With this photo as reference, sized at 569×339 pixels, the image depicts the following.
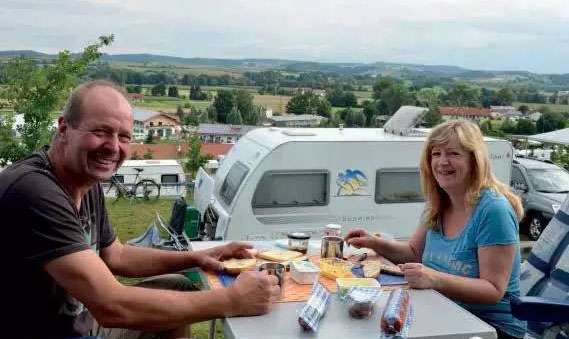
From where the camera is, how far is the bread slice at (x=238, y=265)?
2.30 meters

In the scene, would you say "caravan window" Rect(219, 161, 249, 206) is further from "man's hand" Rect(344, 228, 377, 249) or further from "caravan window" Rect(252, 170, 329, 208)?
"man's hand" Rect(344, 228, 377, 249)

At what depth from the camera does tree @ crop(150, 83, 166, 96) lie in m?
38.4

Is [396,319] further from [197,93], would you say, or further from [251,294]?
[197,93]

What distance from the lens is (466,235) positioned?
7.99ft

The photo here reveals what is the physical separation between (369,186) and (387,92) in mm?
9260

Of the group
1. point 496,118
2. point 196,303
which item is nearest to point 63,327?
point 196,303

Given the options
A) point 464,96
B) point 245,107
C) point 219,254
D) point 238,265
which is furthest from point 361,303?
point 245,107

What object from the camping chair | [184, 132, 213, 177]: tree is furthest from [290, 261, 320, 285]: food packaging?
[184, 132, 213, 177]: tree

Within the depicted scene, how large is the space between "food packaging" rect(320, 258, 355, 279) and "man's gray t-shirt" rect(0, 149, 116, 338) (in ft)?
3.06

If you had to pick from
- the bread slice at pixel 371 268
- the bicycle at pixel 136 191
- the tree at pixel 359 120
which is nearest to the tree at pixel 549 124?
the tree at pixel 359 120

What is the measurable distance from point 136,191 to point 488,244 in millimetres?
10915

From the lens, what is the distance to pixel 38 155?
1916mm

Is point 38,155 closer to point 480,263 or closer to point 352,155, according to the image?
point 480,263

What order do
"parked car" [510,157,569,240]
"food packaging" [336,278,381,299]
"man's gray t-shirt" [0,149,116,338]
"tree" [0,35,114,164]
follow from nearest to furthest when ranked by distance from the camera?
"man's gray t-shirt" [0,149,116,338] < "food packaging" [336,278,381,299] < "parked car" [510,157,569,240] < "tree" [0,35,114,164]
